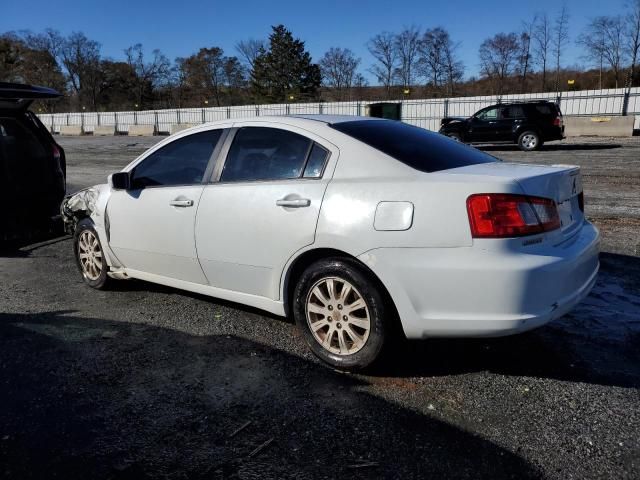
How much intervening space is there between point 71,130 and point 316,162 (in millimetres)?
51109

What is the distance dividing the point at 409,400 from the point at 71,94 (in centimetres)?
8786

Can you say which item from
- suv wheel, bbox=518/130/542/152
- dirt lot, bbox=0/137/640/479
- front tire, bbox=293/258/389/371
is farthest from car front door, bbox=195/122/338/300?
suv wheel, bbox=518/130/542/152

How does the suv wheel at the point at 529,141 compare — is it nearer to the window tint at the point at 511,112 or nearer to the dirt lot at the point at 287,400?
the window tint at the point at 511,112

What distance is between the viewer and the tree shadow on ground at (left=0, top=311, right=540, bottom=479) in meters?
2.48

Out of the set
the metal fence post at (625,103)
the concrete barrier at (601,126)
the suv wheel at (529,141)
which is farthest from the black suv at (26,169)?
the metal fence post at (625,103)

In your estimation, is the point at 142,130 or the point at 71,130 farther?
the point at 71,130

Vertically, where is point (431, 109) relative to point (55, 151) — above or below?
above

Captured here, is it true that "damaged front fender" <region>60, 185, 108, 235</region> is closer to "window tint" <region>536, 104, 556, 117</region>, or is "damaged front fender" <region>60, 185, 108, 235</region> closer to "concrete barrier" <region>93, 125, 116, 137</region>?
"window tint" <region>536, 104, 556, 117</region>

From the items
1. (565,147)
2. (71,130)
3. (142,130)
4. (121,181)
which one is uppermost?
(71,130)

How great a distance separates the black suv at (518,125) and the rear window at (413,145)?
1678 centimetres

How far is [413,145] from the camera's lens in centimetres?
368

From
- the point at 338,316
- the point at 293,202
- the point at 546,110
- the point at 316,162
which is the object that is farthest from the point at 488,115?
the point at 338,316

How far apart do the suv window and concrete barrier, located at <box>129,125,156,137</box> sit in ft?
131

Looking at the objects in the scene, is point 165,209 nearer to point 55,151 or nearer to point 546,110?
point 55,151
